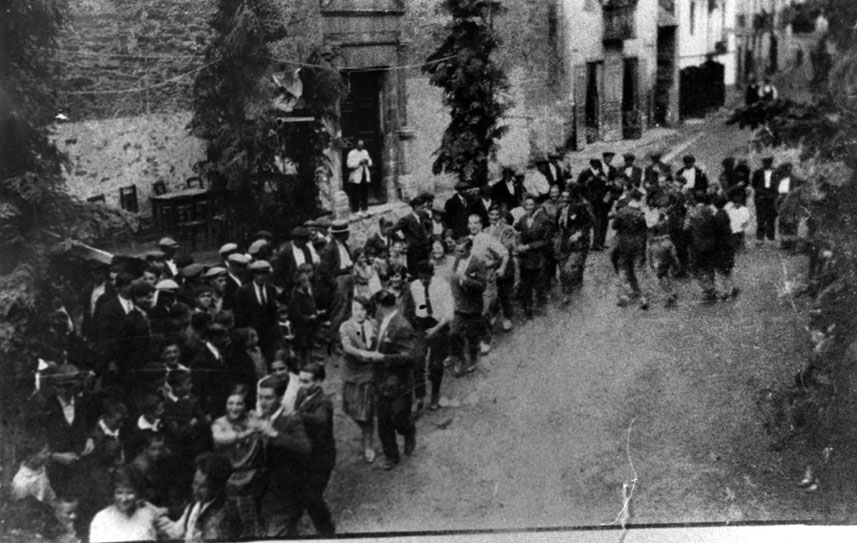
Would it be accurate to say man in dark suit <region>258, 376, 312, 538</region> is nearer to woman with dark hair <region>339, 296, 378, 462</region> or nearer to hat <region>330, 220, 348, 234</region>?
woman with dark hair <region>339, 296, 378, 462</region>

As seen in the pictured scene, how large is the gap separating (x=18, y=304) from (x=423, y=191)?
257cm

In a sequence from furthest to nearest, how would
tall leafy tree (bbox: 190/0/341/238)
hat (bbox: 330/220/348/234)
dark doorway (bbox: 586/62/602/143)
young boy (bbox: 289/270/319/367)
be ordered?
dark doorway (bbox: 586/62/602/143) → hat (bbox: 330/220/348/234) → young boy (bbox: 289/270/319/367) → tall leafy tree (bbox: 190/0/341/238)

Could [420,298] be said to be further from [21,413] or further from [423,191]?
[21,413]

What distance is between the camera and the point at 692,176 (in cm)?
589

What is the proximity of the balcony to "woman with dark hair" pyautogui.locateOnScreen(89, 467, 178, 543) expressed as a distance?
4.10 meters

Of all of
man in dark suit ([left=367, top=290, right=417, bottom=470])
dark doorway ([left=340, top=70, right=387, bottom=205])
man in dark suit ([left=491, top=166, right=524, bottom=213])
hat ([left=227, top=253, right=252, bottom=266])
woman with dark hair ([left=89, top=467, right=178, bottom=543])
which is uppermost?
dark doorway ([left=340, top=70, right=387, bottom=205])

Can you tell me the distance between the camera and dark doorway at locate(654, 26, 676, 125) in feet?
19.6

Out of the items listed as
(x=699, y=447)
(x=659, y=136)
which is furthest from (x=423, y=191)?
(x=699, y=447)

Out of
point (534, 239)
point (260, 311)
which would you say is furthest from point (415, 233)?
point (260, 311)

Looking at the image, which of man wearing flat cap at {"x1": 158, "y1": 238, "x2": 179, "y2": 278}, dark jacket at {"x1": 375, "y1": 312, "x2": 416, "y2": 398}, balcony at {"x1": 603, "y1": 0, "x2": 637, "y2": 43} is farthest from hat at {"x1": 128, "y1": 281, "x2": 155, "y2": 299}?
balcony at {"x1": 603, "y1": 0, "x2": 637, "y2": 43}

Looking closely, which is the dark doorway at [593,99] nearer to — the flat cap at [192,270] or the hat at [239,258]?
the hat at [239,258]

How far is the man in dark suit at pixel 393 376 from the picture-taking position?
5664 mm

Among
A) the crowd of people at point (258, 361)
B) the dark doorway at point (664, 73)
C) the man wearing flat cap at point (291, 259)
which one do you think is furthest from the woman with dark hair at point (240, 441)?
the dark doorway at point (664, 73)

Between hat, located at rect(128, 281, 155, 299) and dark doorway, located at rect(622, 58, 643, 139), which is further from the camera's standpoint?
dark doorway, located at rect(622, 58, 643, 139)
